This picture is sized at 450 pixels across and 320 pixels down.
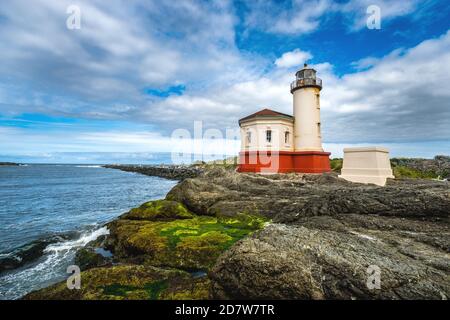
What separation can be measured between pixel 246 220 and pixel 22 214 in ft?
68.4

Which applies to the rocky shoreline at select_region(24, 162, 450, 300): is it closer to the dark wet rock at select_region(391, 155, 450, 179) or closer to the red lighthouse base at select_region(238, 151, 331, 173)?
the red lighthouse base at select_region(238, 151, 331, 173)

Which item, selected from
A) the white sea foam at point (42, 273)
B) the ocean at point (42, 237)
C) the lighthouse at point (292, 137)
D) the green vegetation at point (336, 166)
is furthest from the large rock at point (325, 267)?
the green vegetation at point (336, 166)

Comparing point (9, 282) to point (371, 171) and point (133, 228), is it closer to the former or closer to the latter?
point (133, 228)

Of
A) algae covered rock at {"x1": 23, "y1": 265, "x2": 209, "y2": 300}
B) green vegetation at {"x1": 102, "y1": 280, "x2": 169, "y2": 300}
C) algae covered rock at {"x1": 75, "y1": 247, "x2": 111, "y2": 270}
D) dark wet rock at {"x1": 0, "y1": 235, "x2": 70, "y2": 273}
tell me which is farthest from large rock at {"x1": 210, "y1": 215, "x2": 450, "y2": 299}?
dark wet rock at {"x1": 0, "y1": 235, "x2": 70, "y2": 273}

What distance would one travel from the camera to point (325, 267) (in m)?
4.11

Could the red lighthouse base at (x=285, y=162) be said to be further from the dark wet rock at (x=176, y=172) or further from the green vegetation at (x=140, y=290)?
the dark wet rock at (x=176, y=172)

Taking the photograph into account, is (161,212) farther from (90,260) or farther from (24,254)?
(24,254)

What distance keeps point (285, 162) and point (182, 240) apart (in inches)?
673

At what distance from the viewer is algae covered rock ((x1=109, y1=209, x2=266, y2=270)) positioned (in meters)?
7.74

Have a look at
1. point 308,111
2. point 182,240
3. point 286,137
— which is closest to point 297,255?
point 182,240

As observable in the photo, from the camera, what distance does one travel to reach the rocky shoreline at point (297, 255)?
156 inches
